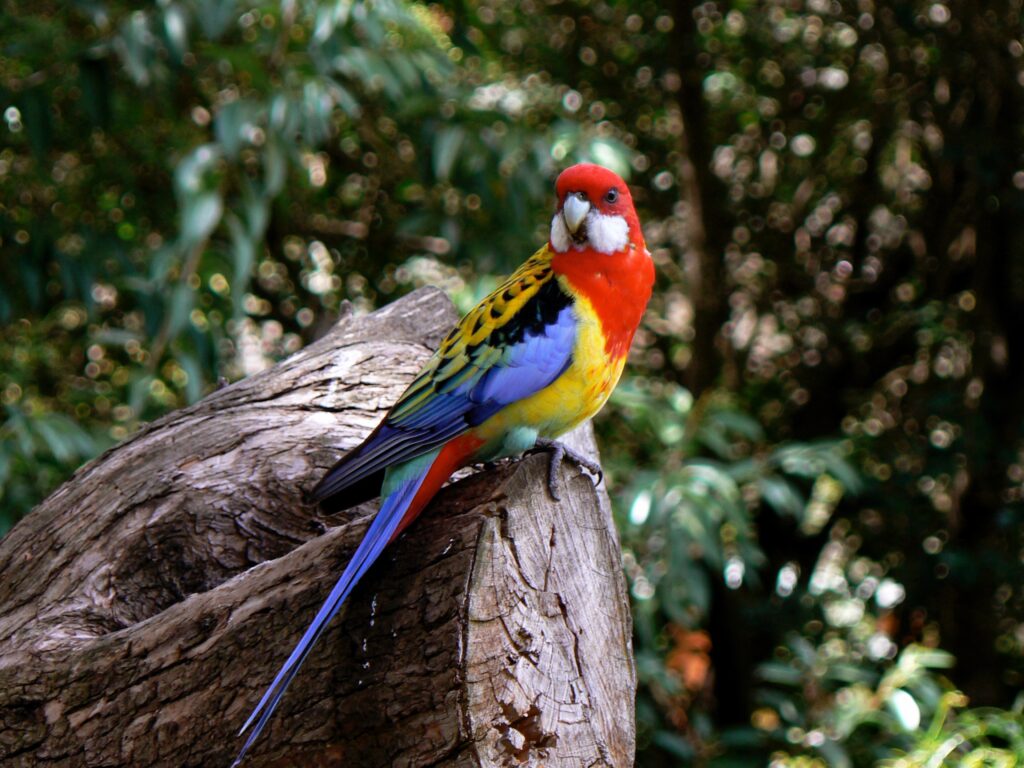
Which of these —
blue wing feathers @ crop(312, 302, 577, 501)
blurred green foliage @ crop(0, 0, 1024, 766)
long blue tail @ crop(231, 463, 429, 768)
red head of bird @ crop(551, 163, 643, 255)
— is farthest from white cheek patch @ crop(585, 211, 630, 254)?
blurred green foliage @ crop(0, 0, 1024, 766)

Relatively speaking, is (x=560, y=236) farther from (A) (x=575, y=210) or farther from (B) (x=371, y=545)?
(B) (x=371, y=545)

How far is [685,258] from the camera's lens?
409 centimetres

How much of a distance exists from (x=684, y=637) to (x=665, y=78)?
1.88m

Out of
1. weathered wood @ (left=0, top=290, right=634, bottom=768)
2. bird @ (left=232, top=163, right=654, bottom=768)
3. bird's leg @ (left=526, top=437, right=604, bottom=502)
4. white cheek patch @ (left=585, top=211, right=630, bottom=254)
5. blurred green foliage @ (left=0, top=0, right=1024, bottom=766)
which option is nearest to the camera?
weathered wood @ (left=0, top=290, right=634, bottom=768)

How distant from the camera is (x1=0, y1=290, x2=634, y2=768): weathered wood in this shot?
139cm

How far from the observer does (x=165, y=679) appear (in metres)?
1.59

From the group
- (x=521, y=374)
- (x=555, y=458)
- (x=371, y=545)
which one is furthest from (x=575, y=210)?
(x=371, y=545)

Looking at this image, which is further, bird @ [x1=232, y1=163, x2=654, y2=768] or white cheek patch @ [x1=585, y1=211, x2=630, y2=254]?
white cheek patch @ [x1=585, y1=211, x2=630, y2=254]

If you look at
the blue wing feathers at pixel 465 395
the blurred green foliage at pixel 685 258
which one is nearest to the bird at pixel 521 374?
the blue wing feathers at pixel 465 395

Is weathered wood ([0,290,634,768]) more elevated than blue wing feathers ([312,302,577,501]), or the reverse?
blue wing feathers ([312,302,577,501])

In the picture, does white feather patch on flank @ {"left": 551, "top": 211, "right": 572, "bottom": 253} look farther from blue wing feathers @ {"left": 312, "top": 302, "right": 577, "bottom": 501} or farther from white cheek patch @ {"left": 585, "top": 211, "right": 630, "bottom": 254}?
blue wing feathers @ {"left": 312, "top": 302, "right": 577, "bottom": 501}

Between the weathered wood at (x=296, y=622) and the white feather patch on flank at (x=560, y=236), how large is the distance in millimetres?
458

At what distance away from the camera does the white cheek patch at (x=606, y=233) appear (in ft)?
6.16

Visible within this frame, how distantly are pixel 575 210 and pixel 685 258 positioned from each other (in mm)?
2251
